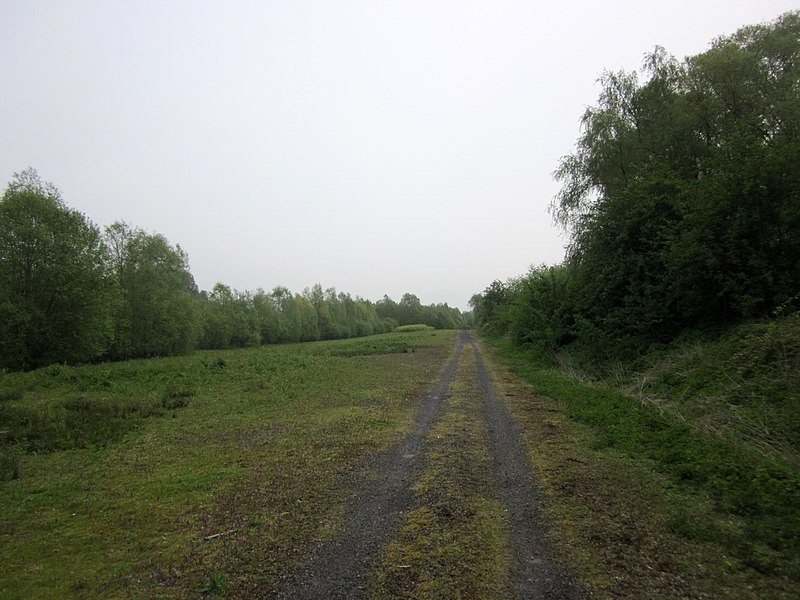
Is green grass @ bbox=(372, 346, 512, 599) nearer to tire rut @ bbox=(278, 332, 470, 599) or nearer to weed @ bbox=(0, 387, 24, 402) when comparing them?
tire rut @ bbox=(278, 332, 470, 599)

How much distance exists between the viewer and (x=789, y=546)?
169 inches

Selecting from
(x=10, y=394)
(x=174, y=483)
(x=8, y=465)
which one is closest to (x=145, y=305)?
(x=10, y=394)

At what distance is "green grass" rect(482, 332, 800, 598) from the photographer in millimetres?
4078

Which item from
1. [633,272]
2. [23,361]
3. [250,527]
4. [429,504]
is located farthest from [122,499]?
[23,361]

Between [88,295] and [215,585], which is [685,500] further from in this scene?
[88,295]

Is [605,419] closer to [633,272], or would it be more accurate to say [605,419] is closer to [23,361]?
[633,272]

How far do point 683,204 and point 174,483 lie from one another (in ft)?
53.7

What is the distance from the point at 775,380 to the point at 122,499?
12.0 m

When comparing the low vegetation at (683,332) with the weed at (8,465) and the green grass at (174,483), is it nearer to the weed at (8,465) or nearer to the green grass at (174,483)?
the green grass at (174,483)

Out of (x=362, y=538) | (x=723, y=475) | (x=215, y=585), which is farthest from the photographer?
(x=723, y=475)

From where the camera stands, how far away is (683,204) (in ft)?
46.6

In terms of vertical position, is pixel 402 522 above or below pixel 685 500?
above

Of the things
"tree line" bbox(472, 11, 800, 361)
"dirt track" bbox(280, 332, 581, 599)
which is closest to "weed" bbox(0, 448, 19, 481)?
"dirt track" bbox(280, 332, 581, 599)

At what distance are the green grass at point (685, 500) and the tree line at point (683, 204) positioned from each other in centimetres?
619
